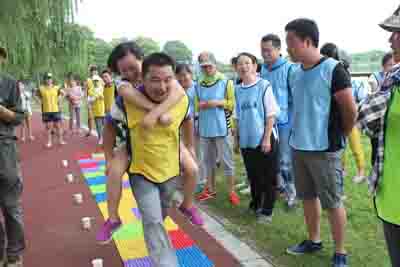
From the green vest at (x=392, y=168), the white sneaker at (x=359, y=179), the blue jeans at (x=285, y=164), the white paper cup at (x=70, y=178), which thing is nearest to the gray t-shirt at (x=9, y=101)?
the green vest at (x=392, y=168)

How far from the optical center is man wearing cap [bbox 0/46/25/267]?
3828 millimetres

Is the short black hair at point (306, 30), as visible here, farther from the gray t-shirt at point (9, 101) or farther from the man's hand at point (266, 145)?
the gray t-shirt at point (9, 101)

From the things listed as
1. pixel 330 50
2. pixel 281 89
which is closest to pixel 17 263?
pixel 281 89

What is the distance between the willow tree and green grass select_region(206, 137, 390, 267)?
4.24 metres

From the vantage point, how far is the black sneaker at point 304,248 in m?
4.20

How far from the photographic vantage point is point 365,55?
54.7 feet

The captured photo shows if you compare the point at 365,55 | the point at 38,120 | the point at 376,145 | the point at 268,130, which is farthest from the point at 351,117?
the point at 38,120

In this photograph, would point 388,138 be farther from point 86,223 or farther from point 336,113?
point 86,223

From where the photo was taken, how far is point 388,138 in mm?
2307

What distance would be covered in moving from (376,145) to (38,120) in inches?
768

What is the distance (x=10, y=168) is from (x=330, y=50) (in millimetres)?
3675

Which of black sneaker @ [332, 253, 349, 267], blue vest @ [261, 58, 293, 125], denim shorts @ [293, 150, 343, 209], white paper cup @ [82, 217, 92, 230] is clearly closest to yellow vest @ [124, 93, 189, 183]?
denim shorts @ [293, 150, 343, 209]

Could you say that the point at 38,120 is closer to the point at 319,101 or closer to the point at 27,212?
the point at 27,212

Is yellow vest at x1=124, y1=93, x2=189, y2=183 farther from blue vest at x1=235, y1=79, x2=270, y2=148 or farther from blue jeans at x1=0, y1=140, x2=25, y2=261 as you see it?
blue vest at x1=235, y1=79, x2=270, y2=148
